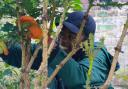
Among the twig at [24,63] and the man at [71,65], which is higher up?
the twig at [24,63]

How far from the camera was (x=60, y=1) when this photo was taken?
4.86ft

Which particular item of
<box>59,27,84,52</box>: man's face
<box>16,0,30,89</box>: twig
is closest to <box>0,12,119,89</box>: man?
<box>59,27,84,52</box>: man's face

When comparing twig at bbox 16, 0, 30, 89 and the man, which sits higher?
twig at bbox 16, 0, 30, 89

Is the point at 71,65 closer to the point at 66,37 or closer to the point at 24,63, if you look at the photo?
the point at 66,37

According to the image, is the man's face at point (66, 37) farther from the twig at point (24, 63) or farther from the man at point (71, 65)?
the twig at point (24, 63)

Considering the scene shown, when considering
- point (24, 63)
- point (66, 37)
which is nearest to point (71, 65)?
point (66, 37)

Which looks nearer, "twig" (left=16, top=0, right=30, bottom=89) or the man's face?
"twig" (left=16, top=0, right=30, bottom=89)

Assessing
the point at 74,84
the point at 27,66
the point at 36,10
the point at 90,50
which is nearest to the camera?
the point at 90,50

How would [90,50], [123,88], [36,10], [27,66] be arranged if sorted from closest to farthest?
[90,50] < [27,66] < [36,10] < [123,88]

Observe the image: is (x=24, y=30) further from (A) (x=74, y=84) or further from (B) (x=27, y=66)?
(A) (x=74, y=84)

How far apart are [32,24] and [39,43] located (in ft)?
0.26

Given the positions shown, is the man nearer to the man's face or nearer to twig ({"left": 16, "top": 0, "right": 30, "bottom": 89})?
the man's face

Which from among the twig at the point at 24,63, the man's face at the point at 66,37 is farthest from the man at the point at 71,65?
the twig at the point at 24,63

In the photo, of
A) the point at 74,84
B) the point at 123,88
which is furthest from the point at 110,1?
the point at 123,88
